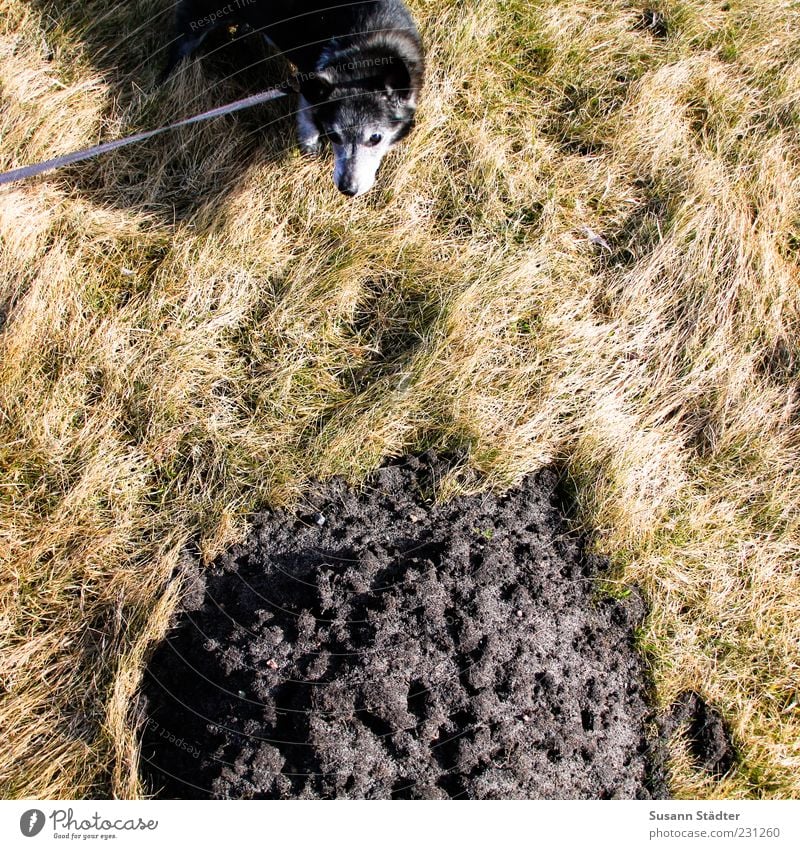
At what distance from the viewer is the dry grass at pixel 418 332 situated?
8.87ft

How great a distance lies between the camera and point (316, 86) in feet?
9.75

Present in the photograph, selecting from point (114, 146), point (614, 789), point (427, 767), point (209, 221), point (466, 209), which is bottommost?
point (614, 789)

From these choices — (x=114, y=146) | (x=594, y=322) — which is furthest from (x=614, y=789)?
(x=114, y=146)

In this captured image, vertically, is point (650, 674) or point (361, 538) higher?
point (361, 538)

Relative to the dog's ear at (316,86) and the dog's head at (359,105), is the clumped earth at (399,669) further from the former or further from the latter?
the dog's ear at (316,86)

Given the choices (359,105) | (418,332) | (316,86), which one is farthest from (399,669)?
(316,86)

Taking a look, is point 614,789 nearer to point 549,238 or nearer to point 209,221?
point 549,238

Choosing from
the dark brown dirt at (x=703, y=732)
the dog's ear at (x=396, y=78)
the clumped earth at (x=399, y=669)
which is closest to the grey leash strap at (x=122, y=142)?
the dog's ear at (x=396, y=78)

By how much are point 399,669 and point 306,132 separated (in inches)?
94.7

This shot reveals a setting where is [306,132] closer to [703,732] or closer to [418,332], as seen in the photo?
[418,332]

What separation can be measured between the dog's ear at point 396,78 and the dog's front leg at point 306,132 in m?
0.39

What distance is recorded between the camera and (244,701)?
2.30 meters

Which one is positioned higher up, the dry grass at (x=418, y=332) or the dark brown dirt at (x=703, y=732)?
the dry grass at (x=418, y=332)

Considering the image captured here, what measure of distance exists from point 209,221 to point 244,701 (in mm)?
2039
